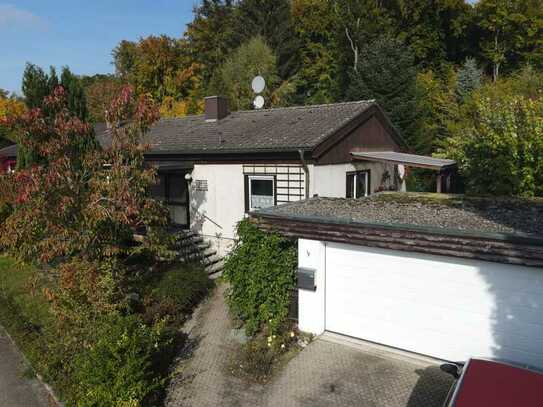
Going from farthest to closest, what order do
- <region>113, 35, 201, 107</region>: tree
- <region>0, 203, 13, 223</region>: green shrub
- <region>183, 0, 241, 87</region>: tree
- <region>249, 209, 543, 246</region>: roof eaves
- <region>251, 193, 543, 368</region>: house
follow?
<region>183, 0, 241, 87</region>: tree
<region>113, 35, 201, 107</region>: tree
<region>0, 203, 13, 223</region>: green shrub
<region>251, 193, 543, 368</region>: house
<region>249, 209, 543, 246</region>: roof eaves

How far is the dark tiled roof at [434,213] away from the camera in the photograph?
22.4ft

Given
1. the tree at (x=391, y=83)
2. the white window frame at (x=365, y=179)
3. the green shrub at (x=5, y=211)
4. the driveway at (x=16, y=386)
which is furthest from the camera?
the tree at (x=391, y=83)

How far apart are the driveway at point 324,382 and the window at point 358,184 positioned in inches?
278

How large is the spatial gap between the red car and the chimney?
1476 cm

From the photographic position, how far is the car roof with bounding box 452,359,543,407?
4.06 m

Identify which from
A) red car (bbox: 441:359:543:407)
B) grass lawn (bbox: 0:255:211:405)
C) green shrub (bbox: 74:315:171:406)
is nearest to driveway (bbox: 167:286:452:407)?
green shrub (bbox: 74:315:171:406)

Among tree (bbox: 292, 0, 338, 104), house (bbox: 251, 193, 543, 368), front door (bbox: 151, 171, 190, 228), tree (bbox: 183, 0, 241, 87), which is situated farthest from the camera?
tree (bbox: 183, 0, 241, 87)

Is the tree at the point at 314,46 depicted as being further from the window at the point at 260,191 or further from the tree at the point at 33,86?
the tree at the point at 33,86

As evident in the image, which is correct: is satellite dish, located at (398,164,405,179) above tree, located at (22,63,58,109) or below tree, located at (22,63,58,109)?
below

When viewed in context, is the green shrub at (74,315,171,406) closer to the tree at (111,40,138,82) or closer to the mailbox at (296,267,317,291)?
the mailbox at (296,267,317,291)

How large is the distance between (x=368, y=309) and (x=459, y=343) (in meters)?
1.69

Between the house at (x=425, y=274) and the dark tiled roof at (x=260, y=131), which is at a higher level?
the dark tiled roof at (x=260, y=131)

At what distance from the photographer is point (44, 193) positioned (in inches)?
336

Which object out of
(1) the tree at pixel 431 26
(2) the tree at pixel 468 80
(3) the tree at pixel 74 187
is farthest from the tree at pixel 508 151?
(1) the tree at pixel 431 26
